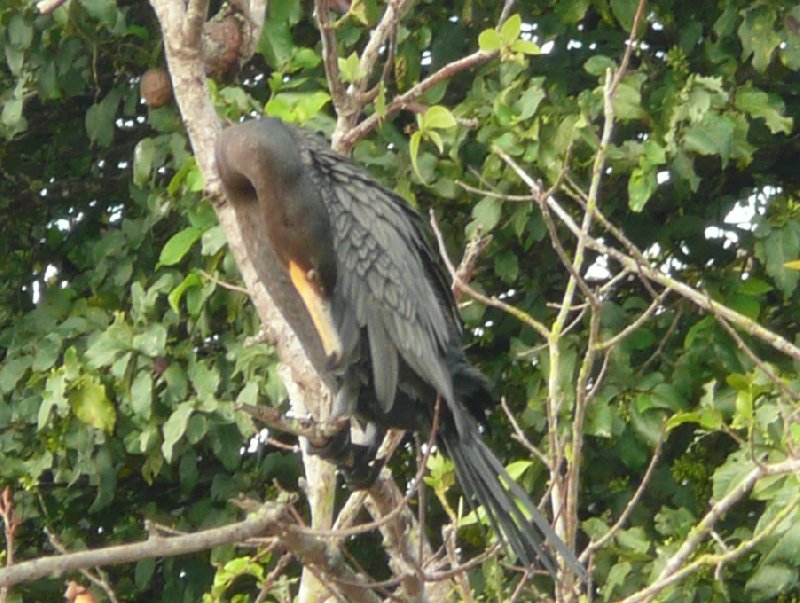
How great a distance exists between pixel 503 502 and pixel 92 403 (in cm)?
146

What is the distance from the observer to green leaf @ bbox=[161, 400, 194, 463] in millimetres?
3912

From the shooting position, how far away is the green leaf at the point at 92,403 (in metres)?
3.97

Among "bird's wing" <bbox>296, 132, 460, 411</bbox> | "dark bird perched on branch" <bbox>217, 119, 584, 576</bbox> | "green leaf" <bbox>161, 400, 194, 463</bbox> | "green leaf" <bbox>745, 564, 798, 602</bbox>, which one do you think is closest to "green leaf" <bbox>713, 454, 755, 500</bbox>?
"green leaf" <bbox>745, 564, 798, 602</bbox>

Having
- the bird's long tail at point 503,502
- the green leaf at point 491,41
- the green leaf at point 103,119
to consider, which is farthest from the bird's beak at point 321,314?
the green leaf at point 103,119

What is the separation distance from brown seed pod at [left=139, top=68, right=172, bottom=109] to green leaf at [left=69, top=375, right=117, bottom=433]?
2.62 ft

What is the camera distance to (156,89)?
418cm

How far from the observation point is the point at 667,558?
3.57 metres

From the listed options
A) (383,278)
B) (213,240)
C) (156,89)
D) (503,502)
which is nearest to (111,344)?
(213,240)

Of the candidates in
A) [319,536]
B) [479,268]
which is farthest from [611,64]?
[319,536]

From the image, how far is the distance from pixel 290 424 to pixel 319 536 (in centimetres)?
27

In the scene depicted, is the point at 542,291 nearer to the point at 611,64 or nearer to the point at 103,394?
the point at 611,64

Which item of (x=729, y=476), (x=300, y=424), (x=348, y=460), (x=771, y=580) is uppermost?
(x=300, y=424)

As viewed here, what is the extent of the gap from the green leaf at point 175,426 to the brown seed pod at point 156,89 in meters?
0.85

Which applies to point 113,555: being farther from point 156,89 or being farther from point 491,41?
point 156,89
